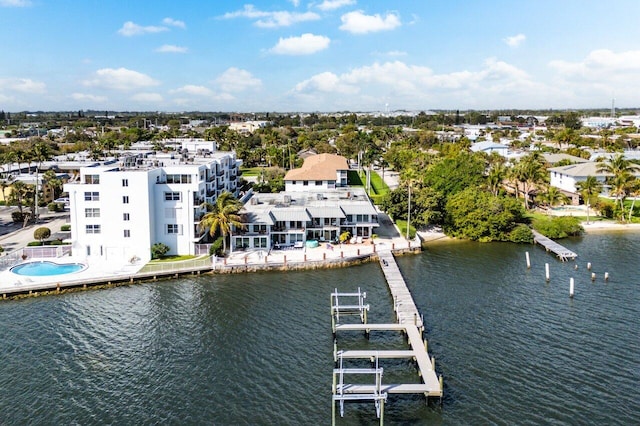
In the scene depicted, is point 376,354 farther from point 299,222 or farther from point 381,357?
point 299,222

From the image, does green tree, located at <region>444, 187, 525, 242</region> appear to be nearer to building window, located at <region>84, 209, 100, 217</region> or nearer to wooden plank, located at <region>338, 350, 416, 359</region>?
wooden plank, located at <region>338, 350, 416, 359</region>

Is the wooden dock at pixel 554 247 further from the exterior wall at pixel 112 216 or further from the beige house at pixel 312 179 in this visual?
the exterior wall at pixel 112 216

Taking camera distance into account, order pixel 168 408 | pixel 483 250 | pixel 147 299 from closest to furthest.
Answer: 1. pixel 168 408
2. pixel 147 299
3. pixel 483 250

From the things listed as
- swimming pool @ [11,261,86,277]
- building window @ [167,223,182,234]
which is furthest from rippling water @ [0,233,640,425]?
building window @ [167,223,182,234]

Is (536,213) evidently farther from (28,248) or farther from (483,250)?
(28,248)

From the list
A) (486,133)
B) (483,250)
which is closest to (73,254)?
(483,250)
